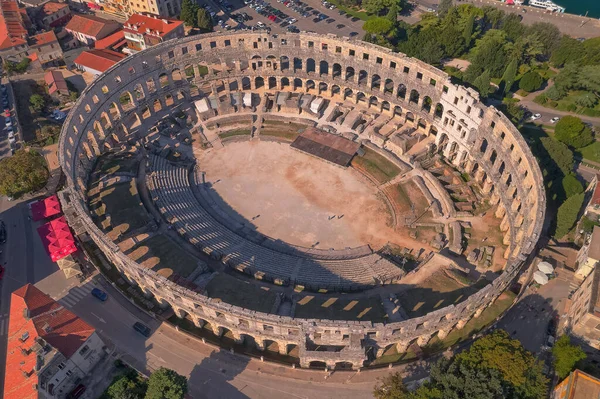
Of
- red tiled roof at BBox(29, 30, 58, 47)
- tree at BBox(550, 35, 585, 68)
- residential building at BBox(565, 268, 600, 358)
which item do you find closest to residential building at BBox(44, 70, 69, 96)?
red tiled roof at BBox(29, 30, 58, 47)

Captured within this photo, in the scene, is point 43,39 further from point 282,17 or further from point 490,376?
point 490,376

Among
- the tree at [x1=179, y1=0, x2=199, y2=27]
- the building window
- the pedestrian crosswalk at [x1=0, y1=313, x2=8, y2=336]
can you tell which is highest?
the tree at [x1=179, y1=0, x2=199, y2=27]

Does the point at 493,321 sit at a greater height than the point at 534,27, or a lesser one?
lesser

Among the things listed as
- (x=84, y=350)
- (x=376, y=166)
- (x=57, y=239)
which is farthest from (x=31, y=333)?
(x=376, y=166)

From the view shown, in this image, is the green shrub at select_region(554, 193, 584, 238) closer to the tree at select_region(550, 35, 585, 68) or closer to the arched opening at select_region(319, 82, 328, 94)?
the tree at select_region(550, 35, 585, 68)

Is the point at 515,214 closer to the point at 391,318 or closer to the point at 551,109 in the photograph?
the point at 391,318

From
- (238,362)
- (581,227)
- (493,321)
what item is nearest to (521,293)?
(493,321)
